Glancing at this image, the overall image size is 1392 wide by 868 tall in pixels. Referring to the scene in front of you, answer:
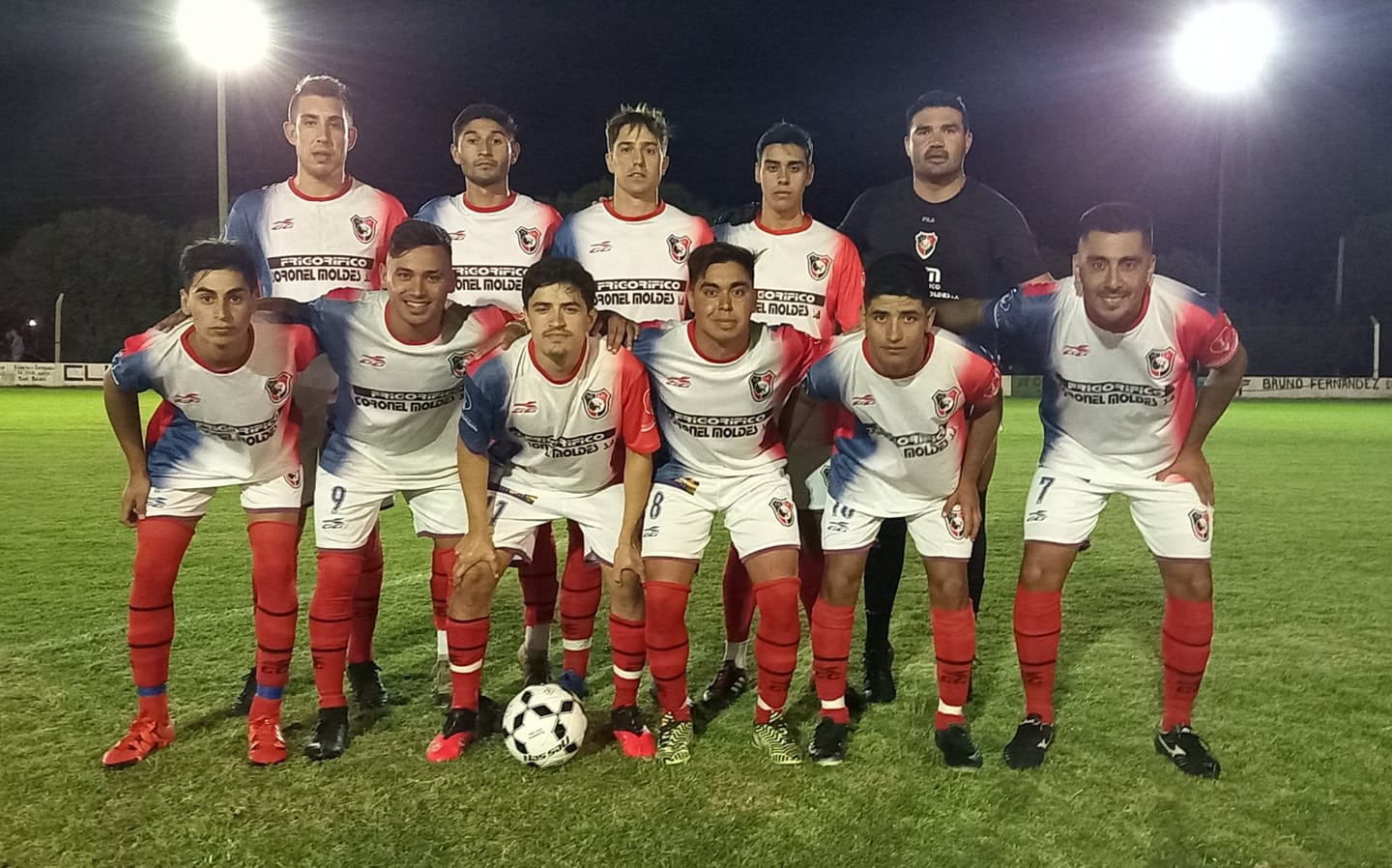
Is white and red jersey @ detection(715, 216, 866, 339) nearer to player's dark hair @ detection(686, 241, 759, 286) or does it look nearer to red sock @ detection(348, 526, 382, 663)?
player's dark hair @ detection(686, 241, 759, 286)

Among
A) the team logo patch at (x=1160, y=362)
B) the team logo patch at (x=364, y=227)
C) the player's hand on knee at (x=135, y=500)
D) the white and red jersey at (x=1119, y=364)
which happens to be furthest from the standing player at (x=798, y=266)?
the player's hand on knee at (x=135, y=500)

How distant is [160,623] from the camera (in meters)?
3.52

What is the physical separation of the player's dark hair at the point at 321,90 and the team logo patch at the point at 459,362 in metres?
1.11

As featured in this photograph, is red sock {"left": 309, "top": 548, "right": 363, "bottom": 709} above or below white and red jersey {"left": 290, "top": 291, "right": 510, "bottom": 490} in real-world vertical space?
below

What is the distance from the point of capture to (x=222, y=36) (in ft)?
48.9

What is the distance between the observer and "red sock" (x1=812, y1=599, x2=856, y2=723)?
3.54m

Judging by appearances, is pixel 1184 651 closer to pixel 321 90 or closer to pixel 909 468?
pixel 909 468

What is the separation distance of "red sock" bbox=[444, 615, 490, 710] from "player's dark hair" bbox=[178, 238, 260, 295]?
4.52 ft

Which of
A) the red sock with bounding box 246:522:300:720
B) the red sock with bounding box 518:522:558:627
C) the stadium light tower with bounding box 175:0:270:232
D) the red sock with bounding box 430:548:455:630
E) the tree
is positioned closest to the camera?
the red sock with bounding box 246:522:300:720

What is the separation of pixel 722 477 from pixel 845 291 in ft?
3.09

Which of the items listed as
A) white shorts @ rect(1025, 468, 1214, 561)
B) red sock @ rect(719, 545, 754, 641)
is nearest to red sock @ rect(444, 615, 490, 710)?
red sock @ rect(719, 545, 754, 641)

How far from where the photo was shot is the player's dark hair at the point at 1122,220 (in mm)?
3303

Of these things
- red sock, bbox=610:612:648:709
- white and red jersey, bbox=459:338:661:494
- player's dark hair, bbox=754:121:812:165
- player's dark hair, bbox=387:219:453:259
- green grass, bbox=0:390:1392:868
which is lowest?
green grass, bbox=0:390:1392:868

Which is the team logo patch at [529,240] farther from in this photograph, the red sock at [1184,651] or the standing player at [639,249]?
the red sock at [1184,651]
